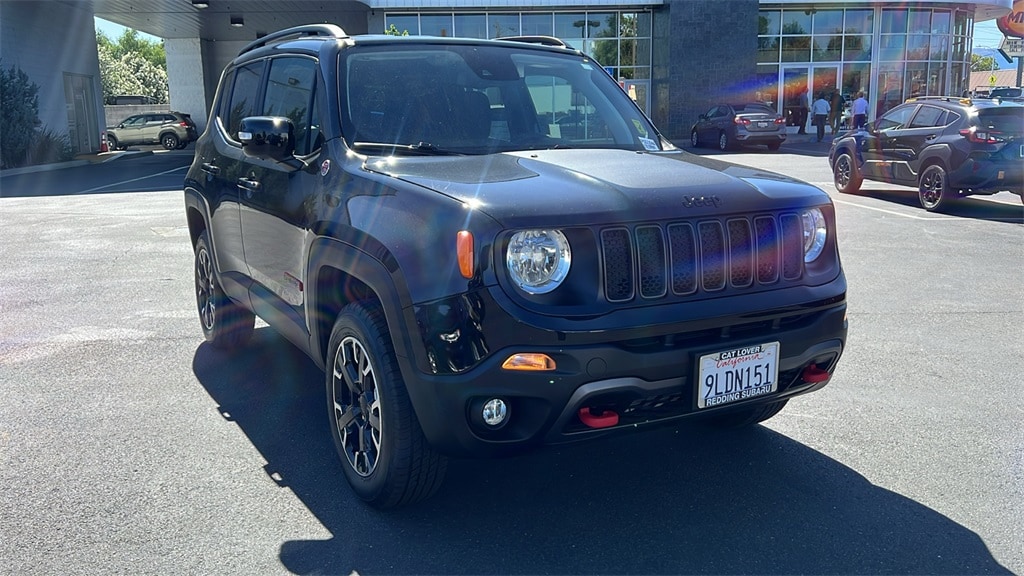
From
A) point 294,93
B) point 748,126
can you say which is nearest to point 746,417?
point 294,93

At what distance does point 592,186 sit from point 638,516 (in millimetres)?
1340

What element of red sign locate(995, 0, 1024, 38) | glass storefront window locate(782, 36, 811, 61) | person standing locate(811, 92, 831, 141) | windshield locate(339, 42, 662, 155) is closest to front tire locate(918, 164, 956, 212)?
windshield locate(339, 42, 662, 155)

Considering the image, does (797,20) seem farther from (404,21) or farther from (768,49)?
(404,21)

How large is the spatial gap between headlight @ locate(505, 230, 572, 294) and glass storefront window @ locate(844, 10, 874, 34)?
113ft

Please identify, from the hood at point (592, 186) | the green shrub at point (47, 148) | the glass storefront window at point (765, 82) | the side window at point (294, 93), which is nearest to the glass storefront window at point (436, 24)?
the glass storefront window at point (765, 82)

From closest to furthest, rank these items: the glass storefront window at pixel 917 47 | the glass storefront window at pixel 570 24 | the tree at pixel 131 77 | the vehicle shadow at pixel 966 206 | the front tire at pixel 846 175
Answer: the vehicle shadow at pixel 966 206 → the front tire at pixel 846 175 → the glass storefront window at pixel 570 24 → the glass storefront window at pixel 917 47 → the tree at pixel 131 77

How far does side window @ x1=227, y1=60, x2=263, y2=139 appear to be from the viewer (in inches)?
197

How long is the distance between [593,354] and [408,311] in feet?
2.22

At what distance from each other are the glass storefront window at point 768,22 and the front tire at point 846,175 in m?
20.2

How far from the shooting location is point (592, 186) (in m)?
3.21

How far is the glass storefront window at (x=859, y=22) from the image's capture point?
109 ft

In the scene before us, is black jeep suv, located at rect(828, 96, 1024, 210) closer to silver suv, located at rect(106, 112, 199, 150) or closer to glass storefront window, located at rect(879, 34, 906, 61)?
glass storefront window, located at rect(879, 34, 906, 61)

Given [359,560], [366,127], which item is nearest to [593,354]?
[359,560]

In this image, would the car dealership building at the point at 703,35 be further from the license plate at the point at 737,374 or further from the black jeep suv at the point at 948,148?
the license plate at the point at 737,374
